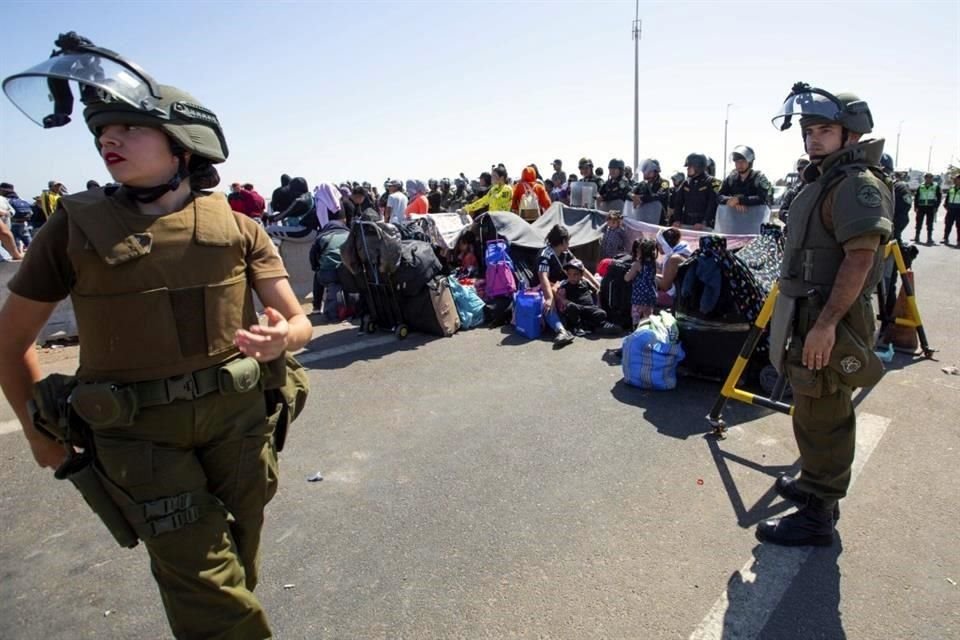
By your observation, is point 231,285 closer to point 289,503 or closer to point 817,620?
point 289,503

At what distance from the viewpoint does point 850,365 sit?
259 centimetres

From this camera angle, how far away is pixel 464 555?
9.14 feet

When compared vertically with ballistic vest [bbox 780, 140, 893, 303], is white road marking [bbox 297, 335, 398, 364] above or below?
below

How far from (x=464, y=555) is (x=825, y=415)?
178 cm

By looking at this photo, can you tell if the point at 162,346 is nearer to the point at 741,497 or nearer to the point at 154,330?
the point at 154,330

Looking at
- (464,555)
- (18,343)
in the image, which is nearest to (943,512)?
(464,555)

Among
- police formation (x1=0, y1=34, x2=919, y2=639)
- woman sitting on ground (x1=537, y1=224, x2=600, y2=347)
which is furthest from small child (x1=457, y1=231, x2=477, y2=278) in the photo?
police formation (x1=0, y1=34, x2=919, y2=639)

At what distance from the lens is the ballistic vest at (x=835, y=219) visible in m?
2.46

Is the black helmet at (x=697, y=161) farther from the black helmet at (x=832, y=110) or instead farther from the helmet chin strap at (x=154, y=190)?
the helmet chin strap at (x=154, y=190)

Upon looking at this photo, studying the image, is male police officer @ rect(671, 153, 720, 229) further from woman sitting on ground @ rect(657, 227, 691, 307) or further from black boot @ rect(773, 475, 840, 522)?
black boot @ rect(773, 475, 840, 522)

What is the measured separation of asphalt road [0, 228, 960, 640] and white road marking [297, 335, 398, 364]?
1.56 metres

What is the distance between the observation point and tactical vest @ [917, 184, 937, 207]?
569 inches

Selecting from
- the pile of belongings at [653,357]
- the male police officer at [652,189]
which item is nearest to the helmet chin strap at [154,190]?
the pile of belongings at [653,357]

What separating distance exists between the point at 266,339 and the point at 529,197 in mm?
9147
